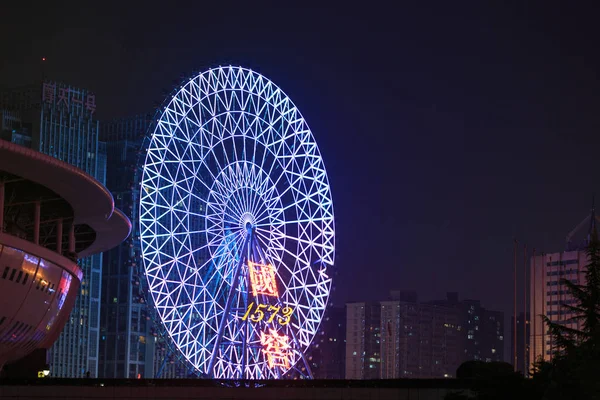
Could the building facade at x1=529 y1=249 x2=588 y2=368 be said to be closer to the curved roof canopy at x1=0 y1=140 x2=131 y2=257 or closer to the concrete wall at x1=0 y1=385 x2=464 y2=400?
the curved roof canopy at x1=0 y1=140 x2=131 y2=257

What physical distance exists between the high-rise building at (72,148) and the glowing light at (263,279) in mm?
54705

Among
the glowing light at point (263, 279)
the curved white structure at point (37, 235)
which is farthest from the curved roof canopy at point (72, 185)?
the glowing light at point (263, 279)

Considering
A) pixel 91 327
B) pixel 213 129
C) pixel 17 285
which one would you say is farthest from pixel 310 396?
pixel 91 327

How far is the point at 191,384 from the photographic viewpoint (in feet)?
149

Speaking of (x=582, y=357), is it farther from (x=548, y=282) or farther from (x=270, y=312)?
(x=548, y=282)

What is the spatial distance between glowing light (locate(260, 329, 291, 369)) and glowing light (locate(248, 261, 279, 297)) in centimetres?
282

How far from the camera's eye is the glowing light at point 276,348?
71312mm

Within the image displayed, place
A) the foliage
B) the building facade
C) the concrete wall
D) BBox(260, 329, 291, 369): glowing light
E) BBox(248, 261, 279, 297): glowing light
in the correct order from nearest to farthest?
the foliage < the concrete wall < BBox(248, 261, 279, 297): glowing light < BBox(260, 329, 291, 369): glowing light < the building facade

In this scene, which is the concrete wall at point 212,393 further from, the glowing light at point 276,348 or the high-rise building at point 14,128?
the high-rise building at point 14,128

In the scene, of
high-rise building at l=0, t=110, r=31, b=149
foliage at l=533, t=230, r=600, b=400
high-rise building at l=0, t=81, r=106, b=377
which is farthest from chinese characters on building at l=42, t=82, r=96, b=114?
foliage at l=533, t=230, r=600, b=400

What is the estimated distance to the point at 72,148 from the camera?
12550 centimetres

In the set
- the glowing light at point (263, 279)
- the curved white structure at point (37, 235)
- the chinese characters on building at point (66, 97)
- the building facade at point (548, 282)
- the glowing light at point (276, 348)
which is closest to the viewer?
the curved white structure at point (37, 235)

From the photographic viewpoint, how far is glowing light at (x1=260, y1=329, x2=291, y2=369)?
71312 mm

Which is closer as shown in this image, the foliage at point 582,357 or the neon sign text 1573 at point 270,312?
the foliage at point 582,357
